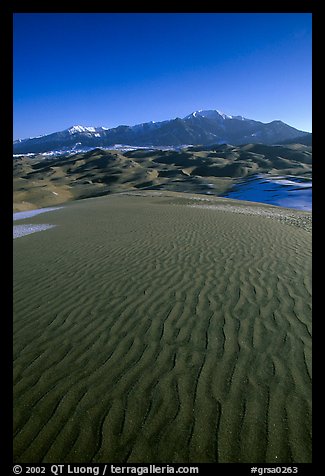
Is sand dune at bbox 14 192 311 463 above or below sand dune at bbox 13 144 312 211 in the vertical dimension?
below

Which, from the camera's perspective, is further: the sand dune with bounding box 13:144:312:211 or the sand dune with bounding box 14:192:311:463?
the sand dune with bounding box 13:144:312:211

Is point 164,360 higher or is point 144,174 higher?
point 144,174

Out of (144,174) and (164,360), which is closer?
(164,360)

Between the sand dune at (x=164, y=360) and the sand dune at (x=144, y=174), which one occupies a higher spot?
the sand dune at (x=144, y=174)
